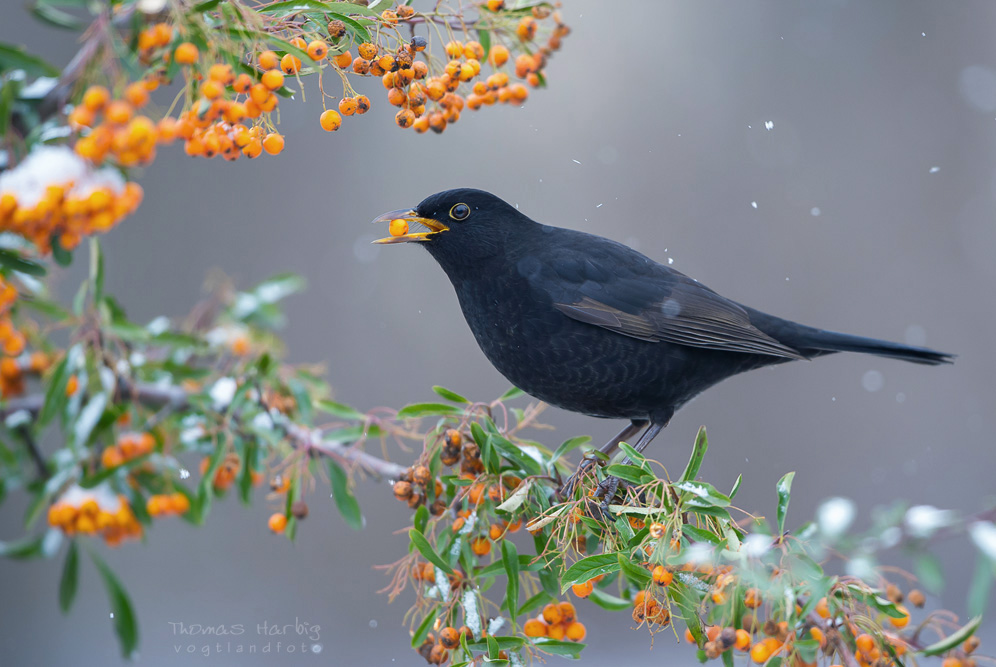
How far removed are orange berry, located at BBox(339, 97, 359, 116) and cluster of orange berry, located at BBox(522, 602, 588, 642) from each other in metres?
1.02

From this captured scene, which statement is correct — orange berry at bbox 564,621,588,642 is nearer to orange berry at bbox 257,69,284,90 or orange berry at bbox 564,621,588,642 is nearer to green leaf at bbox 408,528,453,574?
green leaf at bbox 408,528,453,574

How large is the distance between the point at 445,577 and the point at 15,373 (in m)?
0.97

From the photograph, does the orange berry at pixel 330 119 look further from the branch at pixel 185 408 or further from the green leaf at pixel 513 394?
the green leaf at pixel 513 394

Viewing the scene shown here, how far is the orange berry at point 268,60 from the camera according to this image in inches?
44.9

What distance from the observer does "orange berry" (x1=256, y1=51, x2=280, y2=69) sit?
114cm

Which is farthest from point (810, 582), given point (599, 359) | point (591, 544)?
point (599, 359)

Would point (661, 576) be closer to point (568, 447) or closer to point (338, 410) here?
point (568, 447)

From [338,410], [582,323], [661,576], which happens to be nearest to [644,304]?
[582,323]

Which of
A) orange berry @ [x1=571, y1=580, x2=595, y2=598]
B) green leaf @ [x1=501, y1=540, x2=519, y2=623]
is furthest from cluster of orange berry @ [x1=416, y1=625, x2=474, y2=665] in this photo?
orange berry @ [x1=571, y1=580, x2=595, y2=598]

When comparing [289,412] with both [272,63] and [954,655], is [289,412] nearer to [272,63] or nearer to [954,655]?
[272,63]

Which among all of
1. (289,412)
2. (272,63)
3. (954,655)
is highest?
(272,63)

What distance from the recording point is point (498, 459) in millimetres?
1527

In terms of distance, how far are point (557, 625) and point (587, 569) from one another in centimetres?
31

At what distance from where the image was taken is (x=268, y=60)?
1.14 m
